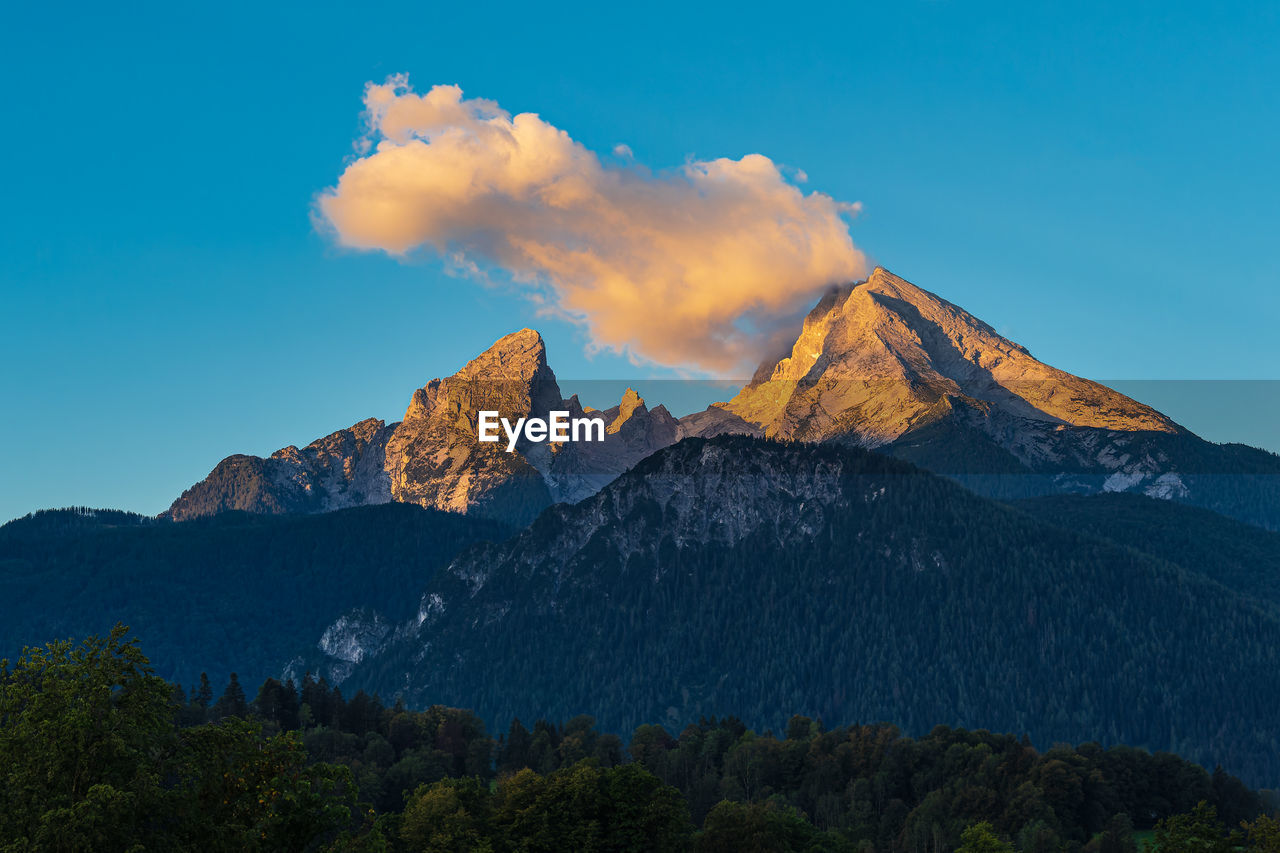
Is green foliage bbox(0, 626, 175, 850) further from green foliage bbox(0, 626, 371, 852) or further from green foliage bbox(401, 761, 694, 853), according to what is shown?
green foliage bbox(401, 761, 694, 853)

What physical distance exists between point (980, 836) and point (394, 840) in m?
63.6

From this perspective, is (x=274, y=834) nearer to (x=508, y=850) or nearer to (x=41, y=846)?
(x=41, y=846)

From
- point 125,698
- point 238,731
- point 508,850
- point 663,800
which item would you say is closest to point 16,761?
point 125,698

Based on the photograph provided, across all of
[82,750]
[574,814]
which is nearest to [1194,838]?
[574,814]

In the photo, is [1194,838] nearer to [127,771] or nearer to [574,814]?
[574,814]

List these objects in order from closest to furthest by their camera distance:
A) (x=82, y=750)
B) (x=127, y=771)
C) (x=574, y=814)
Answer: (x=82, y=750) → (x=127, y=771) → (x=574, y=814)

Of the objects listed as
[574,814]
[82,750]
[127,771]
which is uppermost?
[82,750]

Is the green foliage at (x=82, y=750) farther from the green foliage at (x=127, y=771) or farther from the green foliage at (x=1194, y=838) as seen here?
the green foliage at (x=1194, y=838)

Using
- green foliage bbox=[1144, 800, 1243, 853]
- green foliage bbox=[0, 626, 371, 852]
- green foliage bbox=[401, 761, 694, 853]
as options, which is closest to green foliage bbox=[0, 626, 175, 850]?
green foliage bbox=[0, 626, 371, 852]

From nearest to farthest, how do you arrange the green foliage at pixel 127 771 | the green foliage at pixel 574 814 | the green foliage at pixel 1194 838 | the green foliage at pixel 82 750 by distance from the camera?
the green foliage at pixel 82 750, the green foliage at pixel 127 771, the green foliage at pixel 1194 838, the green foliage at pixel 574 814

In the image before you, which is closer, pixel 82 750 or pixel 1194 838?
pixel 82 750

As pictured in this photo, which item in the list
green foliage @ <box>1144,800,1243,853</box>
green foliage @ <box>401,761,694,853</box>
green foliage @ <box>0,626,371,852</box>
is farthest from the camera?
green foliage @ <box>401,761,694,853</box>

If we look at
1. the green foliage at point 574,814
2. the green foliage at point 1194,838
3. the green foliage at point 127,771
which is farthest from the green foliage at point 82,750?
the green foliage at point 574,814

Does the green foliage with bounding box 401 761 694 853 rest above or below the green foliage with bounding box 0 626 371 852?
below
